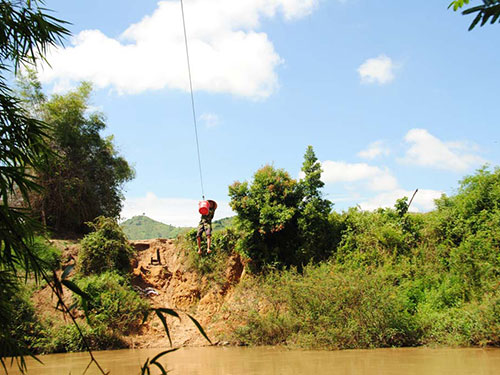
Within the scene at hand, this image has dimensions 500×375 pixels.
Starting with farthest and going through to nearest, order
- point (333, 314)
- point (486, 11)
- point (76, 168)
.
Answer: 1. point (76, 168)
2. point (333, 314)
3. point (486, 11)

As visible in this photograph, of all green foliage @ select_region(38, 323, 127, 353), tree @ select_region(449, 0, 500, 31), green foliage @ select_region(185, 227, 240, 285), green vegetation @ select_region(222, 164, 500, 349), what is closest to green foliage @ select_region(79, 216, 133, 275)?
green foliage @ select_region(185, 227, 240, 285)

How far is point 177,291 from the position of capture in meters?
18.8

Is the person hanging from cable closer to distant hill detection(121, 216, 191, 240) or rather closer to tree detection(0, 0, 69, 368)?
tree detection(0, 0, 69, 368)

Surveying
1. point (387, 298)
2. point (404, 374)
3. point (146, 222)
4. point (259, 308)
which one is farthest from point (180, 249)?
point (146, 222)

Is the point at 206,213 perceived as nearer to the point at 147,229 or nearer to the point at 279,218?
the point at 279,218

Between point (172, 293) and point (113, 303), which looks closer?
point (113, 303)

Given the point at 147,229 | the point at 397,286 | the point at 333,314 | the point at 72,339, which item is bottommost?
the point at 72,339

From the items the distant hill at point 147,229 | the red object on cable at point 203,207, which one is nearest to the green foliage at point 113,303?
the red object on cable at point 203,207

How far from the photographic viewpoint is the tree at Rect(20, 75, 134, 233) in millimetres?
22750

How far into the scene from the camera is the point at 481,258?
1418 cm

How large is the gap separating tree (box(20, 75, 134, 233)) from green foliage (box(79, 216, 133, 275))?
4308 millimetres

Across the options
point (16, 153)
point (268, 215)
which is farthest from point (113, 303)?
point (16, 153)

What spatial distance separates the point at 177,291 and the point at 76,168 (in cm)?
870

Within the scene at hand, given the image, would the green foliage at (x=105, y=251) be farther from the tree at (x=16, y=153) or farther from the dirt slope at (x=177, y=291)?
the tree at (x=16, y=153)
